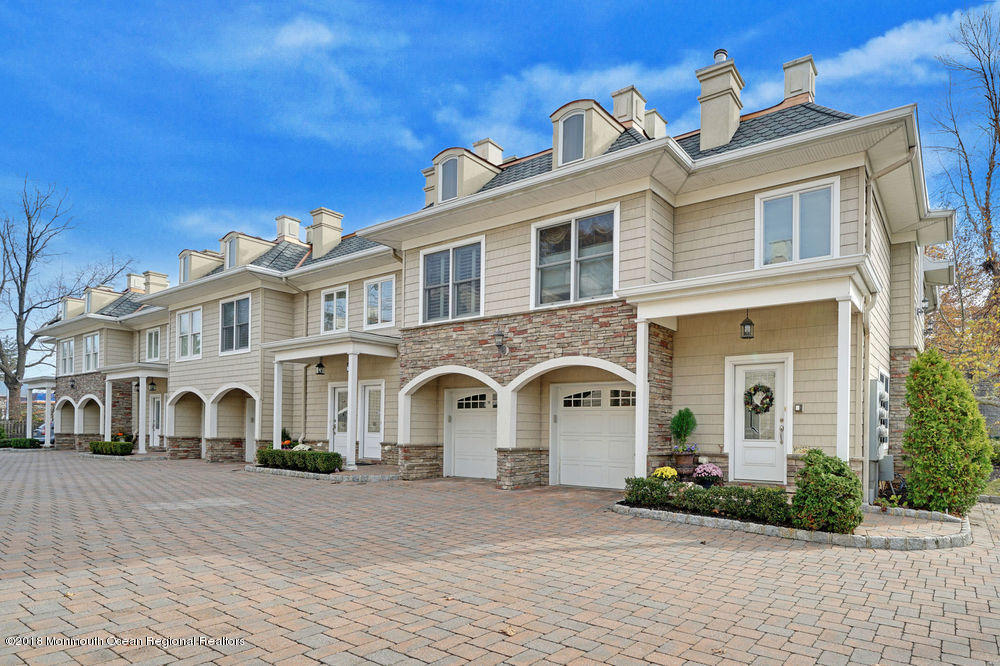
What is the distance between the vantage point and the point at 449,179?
1322 centimetres

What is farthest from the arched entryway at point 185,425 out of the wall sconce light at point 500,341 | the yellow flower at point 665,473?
the yellow flower at point 665,473

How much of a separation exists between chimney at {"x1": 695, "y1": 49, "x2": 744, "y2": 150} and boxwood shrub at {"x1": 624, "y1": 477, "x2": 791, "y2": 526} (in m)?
6.10

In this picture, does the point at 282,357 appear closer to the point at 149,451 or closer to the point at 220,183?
the point at 149,451

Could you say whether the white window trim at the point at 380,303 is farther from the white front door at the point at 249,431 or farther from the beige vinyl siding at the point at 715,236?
the beige vinyl siding at the point at 715,236

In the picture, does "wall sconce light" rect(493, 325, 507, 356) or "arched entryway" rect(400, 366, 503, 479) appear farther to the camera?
"arched entryway" rect(400, 366, 503, 479)

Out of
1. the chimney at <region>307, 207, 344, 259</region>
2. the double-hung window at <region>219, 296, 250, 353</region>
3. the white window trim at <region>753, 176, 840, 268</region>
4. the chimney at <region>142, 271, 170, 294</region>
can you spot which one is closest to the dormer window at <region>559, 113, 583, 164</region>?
the white window trim at <region>753, 176, 840, 268</region>

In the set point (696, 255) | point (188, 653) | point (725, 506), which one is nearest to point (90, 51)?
point (696, 255)

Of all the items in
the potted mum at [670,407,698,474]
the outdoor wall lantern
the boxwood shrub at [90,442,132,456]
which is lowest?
the boxwood shrub at [90,442,132,456]

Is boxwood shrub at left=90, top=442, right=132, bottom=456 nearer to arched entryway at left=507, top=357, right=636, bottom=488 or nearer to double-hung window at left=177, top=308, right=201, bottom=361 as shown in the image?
double-hung window at left=177, top=308, right=201, bottom=361

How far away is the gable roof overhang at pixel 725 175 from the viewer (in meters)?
8.59

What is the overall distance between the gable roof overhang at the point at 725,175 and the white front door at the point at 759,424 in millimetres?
3140

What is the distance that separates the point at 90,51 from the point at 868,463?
1936 cm

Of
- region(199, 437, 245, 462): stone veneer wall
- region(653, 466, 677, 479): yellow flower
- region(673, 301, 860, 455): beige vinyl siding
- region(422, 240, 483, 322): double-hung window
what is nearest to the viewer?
region(653, 466, 677, 479): yellow flower

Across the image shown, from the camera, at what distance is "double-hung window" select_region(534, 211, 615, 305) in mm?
10633
